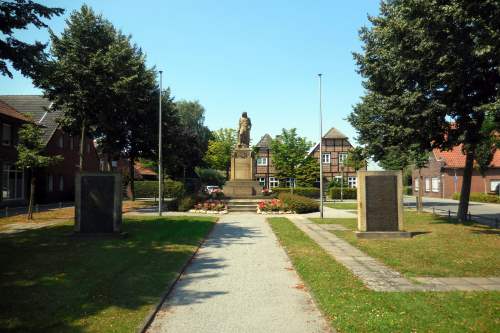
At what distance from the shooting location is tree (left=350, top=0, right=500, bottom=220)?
12.8 meters

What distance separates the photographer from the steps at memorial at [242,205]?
87.9 ft

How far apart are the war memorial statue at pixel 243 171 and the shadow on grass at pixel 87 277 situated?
Result: 15.9 meters

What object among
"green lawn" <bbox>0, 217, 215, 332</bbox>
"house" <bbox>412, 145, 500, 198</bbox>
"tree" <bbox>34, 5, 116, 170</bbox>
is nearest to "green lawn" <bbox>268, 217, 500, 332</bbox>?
"green lawn" <bbox>0, 217, 215, 332</bbox>

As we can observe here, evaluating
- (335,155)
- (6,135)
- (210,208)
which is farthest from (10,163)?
(335,155)

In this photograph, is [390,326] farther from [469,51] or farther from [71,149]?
[71,149]

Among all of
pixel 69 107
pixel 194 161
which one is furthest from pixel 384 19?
pixel 194 161

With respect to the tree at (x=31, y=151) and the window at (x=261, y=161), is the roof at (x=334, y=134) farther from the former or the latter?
the tree at (x=31, y=151)

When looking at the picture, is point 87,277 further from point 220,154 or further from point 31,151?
point 220,154

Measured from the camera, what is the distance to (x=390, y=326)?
5.37 meters

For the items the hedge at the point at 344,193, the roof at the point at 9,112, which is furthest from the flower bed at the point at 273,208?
the hedge at the point at 344,193

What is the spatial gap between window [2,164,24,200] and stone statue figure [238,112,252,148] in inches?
690

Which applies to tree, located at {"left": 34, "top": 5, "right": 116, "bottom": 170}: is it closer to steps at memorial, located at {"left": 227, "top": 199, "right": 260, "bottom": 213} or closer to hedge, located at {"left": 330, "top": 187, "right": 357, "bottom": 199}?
steps at memorial, located at {"left": 227, "top": 199, "right": 260, "bottom": 213}

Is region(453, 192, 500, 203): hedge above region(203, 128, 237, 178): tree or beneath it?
beneath

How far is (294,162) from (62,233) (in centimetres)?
4142
